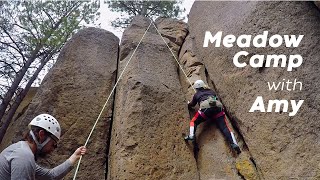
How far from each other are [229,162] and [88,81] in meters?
4.41

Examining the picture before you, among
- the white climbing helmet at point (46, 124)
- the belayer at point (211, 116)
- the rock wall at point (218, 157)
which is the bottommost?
the white climbing helmet at point (46, 124)

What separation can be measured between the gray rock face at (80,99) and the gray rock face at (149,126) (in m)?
0.42

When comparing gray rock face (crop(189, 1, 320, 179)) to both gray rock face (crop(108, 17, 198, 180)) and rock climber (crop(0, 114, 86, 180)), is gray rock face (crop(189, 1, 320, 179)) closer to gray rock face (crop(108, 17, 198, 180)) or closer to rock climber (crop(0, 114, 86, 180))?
gray rock face (crop(108, 17, 198, 180))

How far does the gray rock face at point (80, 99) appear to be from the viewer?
7340 millimetres

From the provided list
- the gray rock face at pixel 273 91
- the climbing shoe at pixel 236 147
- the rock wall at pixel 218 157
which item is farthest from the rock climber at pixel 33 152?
the gray rock face at pixel 273 91

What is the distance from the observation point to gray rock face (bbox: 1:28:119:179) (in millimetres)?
7340

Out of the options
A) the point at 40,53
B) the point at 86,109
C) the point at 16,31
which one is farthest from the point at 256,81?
the point at 16,31

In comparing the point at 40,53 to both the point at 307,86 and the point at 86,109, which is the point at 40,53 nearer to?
the point at 86,109

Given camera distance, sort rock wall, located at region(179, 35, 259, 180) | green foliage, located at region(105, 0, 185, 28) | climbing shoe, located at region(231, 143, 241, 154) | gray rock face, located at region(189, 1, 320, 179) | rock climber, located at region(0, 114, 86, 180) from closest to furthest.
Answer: rock climber, located at region(0, 114, 86, 180) < gray rock face, located at region(189, 1, 320, 179) < rock wall, located at region(179, 35, 259, 180) < climbing shoe, located at region(231, 143, 241, 154) < green foliage, located at region(105, 0, 185, 28)

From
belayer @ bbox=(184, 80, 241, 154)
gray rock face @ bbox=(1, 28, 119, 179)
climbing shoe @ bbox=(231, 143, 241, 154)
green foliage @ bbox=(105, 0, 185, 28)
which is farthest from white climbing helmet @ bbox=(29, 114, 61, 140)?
green foliage @ bbox=(105, 0, 185, 28)

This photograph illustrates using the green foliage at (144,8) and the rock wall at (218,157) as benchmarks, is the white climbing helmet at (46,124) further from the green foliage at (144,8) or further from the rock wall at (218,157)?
the green foliage at (144,8)

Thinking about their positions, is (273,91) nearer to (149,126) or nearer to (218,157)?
(218,157)

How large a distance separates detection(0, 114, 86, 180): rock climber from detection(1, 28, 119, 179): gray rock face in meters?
2.52

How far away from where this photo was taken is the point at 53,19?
49.3ft
